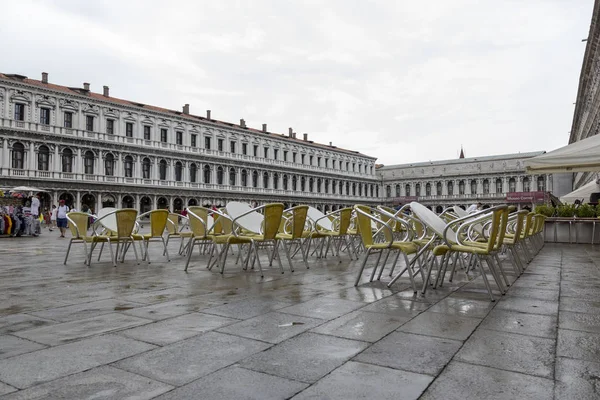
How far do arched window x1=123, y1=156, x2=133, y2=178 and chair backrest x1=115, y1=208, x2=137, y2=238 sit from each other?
33.2 metres

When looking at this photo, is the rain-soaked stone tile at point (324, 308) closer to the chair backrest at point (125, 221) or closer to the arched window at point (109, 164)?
the chair backrest at point (125, 221)

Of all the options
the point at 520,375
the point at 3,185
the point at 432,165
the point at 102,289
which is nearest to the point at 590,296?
the point at 520,375

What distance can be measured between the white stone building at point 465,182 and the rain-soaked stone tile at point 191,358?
176 ft

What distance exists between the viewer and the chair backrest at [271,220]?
498cm

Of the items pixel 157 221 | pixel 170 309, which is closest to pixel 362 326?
pixel 170 309

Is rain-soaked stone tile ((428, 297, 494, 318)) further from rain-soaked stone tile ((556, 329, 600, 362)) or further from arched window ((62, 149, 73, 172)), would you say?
arched window ((62, 149, 73, 172))

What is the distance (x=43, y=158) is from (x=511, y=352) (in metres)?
36.6

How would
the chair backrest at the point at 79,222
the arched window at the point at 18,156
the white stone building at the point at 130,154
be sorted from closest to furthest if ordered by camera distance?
the chair backrest at the point at 79,222
the arched window at the point at 18,156
the white stone building at the point at 130,154

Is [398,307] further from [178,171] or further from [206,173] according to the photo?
[206,173]

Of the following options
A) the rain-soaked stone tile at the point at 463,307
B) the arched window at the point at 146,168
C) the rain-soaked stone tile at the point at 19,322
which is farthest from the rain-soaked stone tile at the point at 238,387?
the arched window at the point at 146,168

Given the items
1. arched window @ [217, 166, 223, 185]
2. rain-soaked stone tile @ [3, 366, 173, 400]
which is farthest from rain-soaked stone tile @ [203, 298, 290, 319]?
arched window @ [217, 166, 223, 185]

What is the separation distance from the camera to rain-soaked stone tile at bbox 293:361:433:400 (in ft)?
5.68

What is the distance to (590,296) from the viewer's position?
3.89m

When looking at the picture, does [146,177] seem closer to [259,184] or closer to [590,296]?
[259,184]
